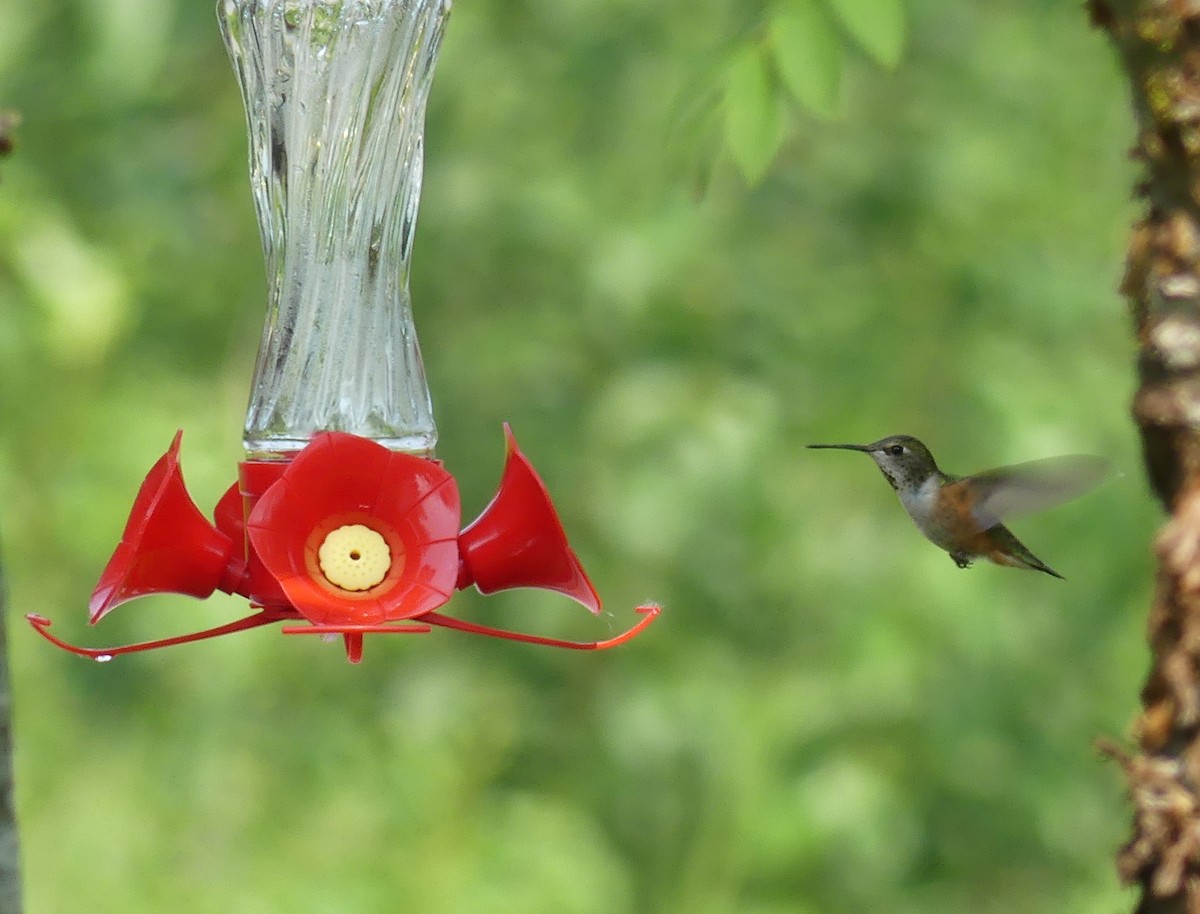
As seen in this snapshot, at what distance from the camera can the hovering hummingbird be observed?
80.6 inches

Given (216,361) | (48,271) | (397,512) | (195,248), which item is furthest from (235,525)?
(216,361)

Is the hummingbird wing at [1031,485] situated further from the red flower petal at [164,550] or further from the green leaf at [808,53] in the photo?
the red flower petal at [164,550]

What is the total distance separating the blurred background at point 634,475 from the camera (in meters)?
4.41

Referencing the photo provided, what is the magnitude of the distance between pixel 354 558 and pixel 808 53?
83 centimetres

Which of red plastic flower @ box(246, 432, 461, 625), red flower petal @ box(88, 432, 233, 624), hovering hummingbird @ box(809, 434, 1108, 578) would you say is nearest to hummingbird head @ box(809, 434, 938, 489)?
hovering hummingbird @ box(809, 434, 1108, 578)

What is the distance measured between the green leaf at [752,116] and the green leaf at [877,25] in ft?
0.47

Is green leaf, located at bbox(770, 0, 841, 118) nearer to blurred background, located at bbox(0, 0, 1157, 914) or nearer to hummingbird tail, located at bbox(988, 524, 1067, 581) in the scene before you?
hummingbird tail, located at bbox(988, 524, 1067, 581)

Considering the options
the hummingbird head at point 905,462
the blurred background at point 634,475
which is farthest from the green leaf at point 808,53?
the blurred background at point 634,475

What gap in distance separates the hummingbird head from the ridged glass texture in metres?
0.71

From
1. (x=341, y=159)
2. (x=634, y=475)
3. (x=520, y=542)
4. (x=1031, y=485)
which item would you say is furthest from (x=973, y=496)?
(x=634, y=475)

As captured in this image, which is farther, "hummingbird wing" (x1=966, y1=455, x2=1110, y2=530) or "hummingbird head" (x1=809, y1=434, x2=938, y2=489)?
"hummingbird head" (x1=809, y1=434, x2=938, y2=489)

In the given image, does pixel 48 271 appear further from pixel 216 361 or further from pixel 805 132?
pixel 805 132

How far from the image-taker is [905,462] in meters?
2.44

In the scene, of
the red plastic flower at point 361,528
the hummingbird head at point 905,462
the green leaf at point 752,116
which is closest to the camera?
the red plastic flower at point 361,528
